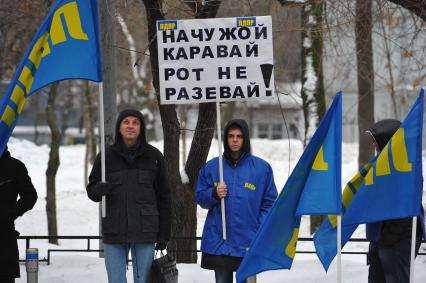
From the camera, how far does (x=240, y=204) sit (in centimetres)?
757

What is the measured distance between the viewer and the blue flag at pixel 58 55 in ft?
25.4

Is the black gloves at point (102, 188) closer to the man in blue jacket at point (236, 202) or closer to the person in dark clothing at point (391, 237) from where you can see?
the man in blue jacket at point (236, 202)

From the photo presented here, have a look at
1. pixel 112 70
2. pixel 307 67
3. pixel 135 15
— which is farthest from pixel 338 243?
pixel 135 15

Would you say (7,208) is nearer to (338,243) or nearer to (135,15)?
(338,243)

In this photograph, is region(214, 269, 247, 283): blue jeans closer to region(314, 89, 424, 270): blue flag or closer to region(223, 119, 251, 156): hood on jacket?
region(223, 119, 251, 156): hood on jacket

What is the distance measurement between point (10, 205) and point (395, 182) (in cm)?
306

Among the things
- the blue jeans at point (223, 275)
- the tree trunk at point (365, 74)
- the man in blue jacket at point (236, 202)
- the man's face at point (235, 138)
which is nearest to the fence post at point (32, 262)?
the man in blue jacket at point (236, 202)

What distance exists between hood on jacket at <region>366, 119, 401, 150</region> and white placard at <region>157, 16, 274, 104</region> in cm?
133

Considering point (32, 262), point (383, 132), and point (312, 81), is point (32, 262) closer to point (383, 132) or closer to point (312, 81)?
point (383, 132)

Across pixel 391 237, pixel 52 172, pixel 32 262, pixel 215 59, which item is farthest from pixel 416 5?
pixel 52 172

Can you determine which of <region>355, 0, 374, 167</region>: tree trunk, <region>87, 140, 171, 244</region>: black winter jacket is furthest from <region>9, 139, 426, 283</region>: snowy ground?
<region>87, 140, 171, 244</region>: black winter jacket

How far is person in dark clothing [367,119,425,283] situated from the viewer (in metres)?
7.18

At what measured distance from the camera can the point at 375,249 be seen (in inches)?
297

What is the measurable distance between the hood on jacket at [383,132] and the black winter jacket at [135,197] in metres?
1.71
